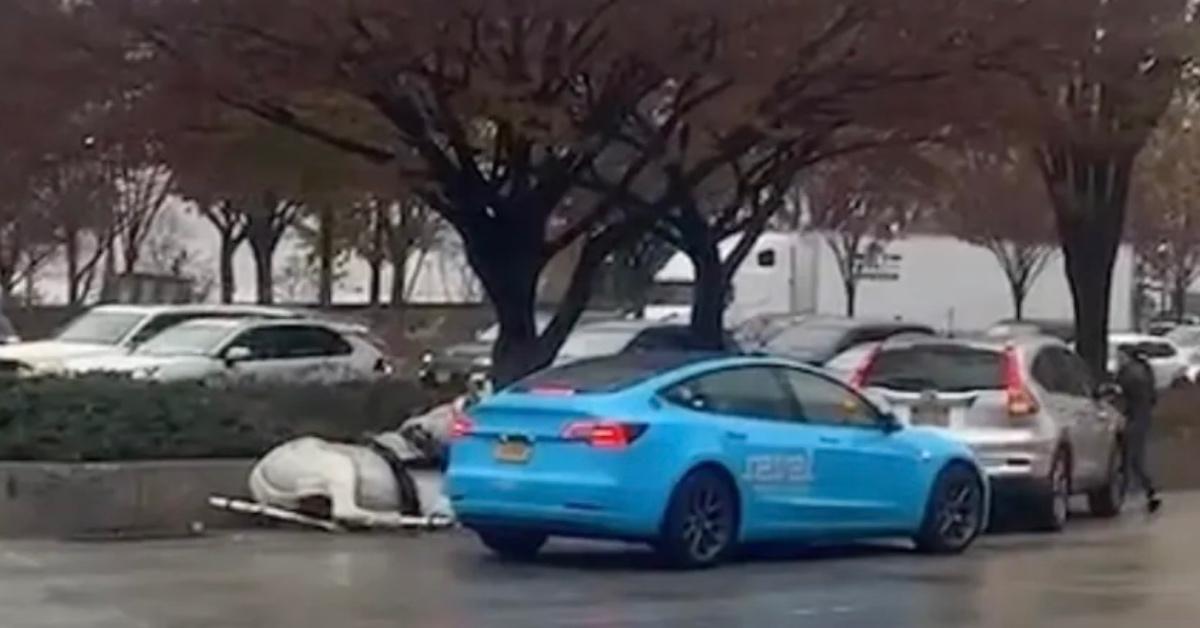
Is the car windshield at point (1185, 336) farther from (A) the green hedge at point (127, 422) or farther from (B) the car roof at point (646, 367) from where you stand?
(B) the car roof at point (646, 367)

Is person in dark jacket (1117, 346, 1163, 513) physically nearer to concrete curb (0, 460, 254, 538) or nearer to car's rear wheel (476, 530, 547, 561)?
car's rear wheel (476, 530, 547, 561)

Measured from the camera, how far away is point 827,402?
19.2 m

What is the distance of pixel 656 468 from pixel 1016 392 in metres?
5.74

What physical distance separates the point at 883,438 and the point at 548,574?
10.2 ft

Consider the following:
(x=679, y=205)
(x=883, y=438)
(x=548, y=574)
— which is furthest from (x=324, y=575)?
(x=679, y=205)

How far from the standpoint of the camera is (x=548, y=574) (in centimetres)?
1752

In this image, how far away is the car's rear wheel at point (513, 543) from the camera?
18.4 meters

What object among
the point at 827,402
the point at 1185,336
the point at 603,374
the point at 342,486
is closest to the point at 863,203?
the point at 1185,336

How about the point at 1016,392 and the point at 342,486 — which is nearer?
the point at 342,486

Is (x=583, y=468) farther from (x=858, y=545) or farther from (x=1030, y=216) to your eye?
(x=1030, y=216)

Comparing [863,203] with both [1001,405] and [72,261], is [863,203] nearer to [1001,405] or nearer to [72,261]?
[72,261]

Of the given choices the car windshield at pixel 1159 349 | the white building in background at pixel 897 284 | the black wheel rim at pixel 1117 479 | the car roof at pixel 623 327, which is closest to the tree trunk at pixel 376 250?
the white building in background at pixel 897 284

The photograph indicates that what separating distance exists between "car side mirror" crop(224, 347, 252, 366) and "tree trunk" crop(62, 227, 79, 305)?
24.9m

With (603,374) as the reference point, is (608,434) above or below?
below
